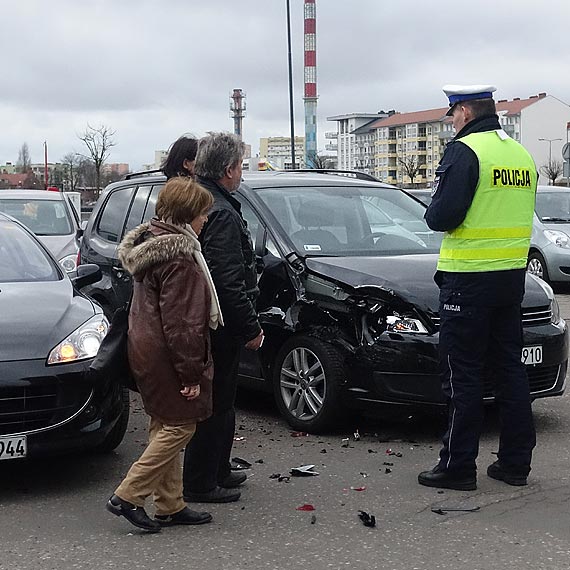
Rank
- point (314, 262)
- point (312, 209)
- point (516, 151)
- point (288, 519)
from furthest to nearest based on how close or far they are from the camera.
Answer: point (312, 209), point (314, 262), point (516, 151), point (288, 519)

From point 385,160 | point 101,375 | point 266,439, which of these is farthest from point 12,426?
point 385,160

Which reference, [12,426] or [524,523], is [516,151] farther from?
[12,426]

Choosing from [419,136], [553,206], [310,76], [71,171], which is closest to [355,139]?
[419,136]

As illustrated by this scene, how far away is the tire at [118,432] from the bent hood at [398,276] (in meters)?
1.49

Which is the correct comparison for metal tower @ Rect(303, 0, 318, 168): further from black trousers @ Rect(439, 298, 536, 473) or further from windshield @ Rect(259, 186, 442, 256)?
black trousers @ Rect(439, 298, 536, 473)

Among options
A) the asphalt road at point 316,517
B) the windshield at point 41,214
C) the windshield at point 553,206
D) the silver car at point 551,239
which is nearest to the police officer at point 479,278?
the asphalt road at point 316,517

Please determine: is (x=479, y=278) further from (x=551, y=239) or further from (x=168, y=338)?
(x=551, y=239)

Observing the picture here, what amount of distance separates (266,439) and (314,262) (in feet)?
3.85

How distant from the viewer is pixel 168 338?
4.32 m

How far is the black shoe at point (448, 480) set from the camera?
5121mm

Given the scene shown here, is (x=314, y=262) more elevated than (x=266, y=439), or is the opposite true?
(x=314, y=262)

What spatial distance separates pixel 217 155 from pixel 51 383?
141 centimetres

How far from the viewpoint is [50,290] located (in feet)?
19.5

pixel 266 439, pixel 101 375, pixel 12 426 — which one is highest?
pixel 101 375
